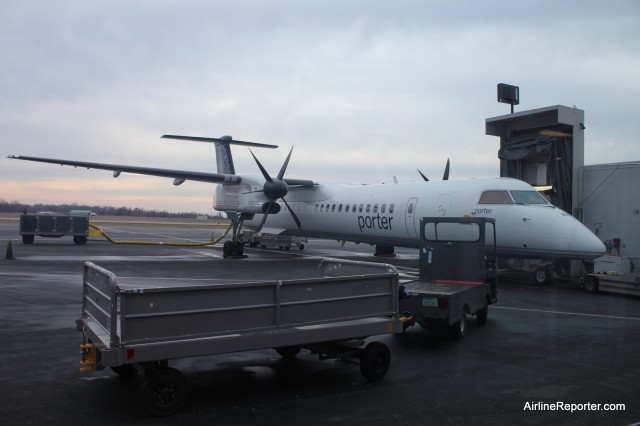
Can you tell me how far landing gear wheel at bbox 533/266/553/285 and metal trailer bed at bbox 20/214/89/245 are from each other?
2506 cm

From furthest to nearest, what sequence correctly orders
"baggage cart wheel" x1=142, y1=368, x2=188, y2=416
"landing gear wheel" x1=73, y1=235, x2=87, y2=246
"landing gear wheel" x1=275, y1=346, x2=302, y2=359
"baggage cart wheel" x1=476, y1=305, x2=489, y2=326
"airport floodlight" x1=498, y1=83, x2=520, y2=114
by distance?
1. "landing gear wheel" x1=73, y1=235, x2=87, y2=246
2. "airport floodlight" x1=498, y1=83, x2=520, y2=114
3. "baggage cart wheel" x1=476, y1=305, x2=489, y2=326
4. "landing gear wheel" x1=275, y1=346, x2=302, y2=359
5. "baggage cart wheel" x1=142, y1=368, x2=188, y2=416

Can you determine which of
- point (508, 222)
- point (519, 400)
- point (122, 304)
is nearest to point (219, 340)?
point (122, 304)

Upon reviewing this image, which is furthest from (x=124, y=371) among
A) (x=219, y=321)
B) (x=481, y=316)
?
(x=481, y=316)

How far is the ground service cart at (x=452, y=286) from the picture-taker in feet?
26.9

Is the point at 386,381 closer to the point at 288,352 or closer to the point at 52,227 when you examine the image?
the point at 288,352

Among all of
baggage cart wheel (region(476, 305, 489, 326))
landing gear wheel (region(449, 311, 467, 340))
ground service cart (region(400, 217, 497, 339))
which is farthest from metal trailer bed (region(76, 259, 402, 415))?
baggage cart wheel (region(476, 305, 489, 326))

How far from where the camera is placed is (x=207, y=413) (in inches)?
206

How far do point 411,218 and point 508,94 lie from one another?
19.8ft

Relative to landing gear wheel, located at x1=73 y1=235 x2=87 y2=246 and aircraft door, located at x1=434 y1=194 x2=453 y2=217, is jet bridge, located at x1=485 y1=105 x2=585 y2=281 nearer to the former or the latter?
aircraft door, located at x1=434 y1=194 x2=453 y2=217

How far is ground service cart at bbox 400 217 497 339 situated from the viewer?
819 cm

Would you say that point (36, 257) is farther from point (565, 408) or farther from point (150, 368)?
point (565, 408)

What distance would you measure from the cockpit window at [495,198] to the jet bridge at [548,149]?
8.89ft

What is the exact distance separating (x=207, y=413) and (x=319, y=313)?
160 centimetres

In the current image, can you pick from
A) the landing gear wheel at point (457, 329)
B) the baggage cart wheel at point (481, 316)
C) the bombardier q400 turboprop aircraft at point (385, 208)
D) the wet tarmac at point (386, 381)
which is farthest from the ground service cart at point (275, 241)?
the landing gear wheel at point (457, 329)
